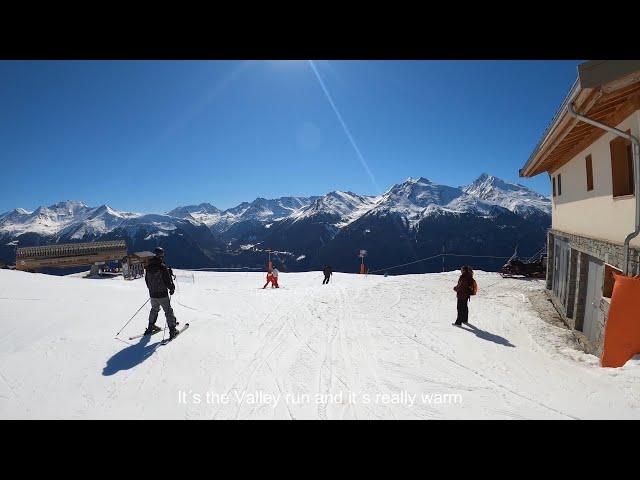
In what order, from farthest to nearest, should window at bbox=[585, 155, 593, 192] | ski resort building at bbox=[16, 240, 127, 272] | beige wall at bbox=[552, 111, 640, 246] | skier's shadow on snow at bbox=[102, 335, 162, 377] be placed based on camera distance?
ski resort building at bbox=[16, 240, 127, 272], window at bbox=[585, 155, 593, 192], beige wall at bbox=[552, 111, 640, 246], skier's shadow on snow at bbox=[102, 335, 162, 377]

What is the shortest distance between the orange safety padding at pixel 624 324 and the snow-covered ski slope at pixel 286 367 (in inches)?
11.7

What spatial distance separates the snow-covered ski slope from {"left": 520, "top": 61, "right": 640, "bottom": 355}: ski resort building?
1984 millimetres

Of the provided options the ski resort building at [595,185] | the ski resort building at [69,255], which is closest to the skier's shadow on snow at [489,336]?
the ski resort building at [595,185]

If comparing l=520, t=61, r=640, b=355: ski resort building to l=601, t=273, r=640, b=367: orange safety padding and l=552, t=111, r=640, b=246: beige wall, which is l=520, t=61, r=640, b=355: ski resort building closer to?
l=552, t=111, r=640, b=246: beige wall

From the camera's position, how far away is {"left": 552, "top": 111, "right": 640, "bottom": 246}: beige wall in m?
6.65

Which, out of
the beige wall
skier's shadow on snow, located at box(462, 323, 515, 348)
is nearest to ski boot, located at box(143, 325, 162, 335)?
skier's shadow on snow, located at box(462, 323, 515, 348)

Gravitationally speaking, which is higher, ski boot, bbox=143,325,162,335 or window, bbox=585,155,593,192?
window, bbox=585,155,593,192

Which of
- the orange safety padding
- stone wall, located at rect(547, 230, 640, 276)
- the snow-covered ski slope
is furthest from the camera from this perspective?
stone wall, located at rect(547, 230, 640, 276)
